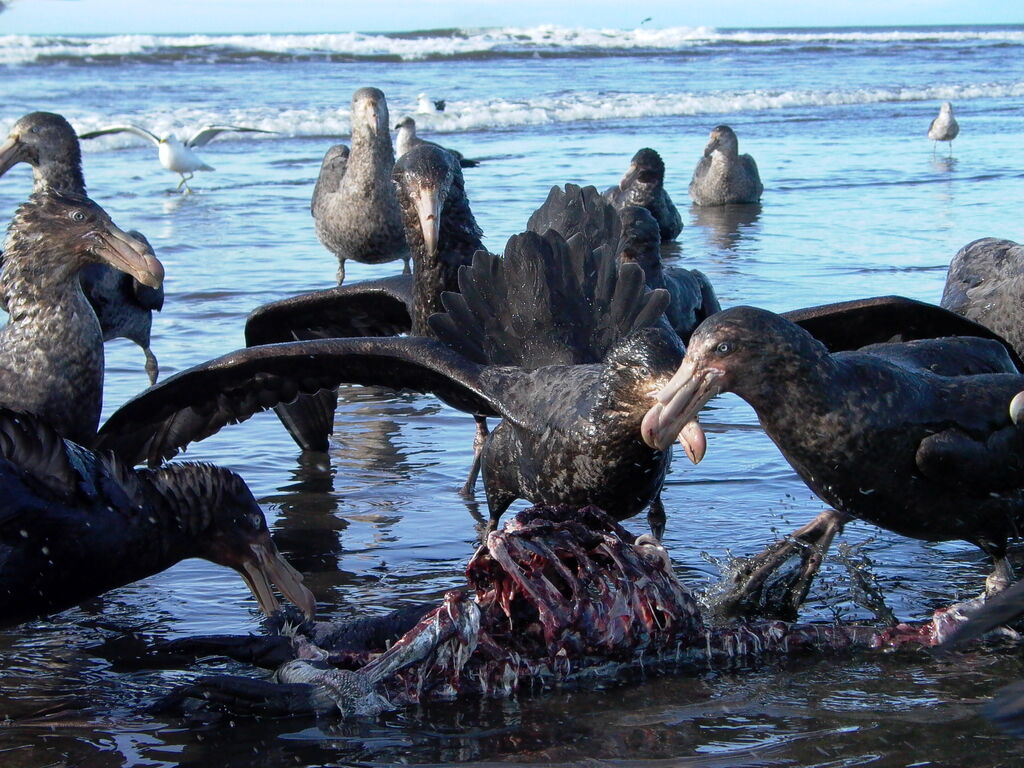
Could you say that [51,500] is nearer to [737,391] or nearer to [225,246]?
[737,391]

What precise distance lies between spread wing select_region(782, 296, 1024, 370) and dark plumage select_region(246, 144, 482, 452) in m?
1.84

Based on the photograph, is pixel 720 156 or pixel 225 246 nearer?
pixel 225 246

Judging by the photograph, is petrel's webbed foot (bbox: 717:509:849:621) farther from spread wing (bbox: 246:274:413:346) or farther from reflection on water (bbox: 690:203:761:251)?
reflection on water (bbox: 690:203:761:251)

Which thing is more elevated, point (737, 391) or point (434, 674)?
point (737, 391)

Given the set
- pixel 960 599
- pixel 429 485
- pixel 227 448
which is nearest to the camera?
Answer: pixel 960 599

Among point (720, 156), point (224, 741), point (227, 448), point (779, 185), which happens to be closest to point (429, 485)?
point (227, 448)

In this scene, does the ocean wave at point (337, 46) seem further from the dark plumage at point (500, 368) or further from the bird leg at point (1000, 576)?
the bird leg at point (1000, 576)

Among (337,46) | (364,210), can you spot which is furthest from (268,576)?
(337,46)

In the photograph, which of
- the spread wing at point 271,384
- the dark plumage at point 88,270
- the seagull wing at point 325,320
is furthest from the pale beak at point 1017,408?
the dark plumage at point 88,270

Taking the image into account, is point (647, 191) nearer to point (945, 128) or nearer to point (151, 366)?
point (151, 366)

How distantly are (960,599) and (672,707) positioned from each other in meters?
1.50

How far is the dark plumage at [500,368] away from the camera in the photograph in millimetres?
5555

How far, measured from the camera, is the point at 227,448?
24.9ft

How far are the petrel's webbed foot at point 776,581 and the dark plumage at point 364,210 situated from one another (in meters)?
6.33
